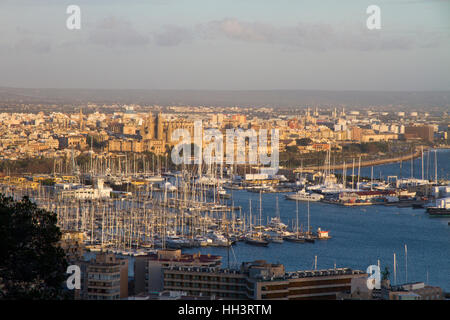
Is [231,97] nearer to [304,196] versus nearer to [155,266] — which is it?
[304,196]

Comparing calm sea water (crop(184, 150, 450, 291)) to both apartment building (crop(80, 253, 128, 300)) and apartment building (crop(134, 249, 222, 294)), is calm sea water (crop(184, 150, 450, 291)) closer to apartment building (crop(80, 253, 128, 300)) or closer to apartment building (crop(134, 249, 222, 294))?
apartment building (crop(134, 249, 222, 294))

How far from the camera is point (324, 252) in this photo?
9812mm

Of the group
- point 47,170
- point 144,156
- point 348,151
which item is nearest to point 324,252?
point 47,170

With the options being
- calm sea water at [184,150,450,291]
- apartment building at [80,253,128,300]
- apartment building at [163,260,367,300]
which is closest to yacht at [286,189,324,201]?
calm sea water at [184,150,450,291]

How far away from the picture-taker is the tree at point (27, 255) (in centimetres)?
423

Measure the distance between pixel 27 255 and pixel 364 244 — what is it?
6751 mm

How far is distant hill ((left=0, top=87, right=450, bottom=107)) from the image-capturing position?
1499 inches

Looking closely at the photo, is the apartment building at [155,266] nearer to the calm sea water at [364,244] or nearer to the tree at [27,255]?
the tree at [27,255]

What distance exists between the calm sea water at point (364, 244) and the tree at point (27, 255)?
4052 millimetres

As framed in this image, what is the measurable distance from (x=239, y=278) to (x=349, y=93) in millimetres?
49082

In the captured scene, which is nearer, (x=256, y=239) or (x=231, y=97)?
(x=256, y=239)

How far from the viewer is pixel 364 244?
1051 centimetres

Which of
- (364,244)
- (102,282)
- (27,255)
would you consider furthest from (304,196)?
(27,255)
